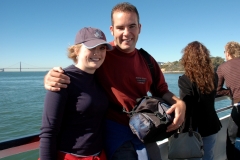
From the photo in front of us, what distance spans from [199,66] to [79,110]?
1.45 meters

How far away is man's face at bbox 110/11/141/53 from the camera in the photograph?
1.70 m

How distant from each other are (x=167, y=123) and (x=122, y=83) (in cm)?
42

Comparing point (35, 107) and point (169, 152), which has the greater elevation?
point (169, 152)

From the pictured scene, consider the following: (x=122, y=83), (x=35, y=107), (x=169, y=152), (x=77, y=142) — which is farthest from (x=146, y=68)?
(x=35, y=107)

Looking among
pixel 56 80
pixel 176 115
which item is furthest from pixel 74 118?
pixel 176 115

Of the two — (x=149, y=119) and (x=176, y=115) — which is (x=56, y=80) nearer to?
(x=149, y=119)

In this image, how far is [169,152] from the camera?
2.33m

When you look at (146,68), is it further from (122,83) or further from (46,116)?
(46,116)

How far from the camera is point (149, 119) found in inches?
59.3

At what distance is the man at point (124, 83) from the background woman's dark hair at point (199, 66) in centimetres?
65

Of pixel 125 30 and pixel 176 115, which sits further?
pixel 125 30

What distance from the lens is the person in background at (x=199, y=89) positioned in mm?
2338

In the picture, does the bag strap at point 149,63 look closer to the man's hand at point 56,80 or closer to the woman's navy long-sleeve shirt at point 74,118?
the woman's navy long-sleeve shirt at point 74,118

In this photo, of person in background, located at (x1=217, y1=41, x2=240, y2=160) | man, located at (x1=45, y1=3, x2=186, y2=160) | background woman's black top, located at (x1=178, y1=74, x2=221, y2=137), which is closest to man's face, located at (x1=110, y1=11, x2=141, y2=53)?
man, located at (x1=45, y1=3, x2=186, y2=160)
